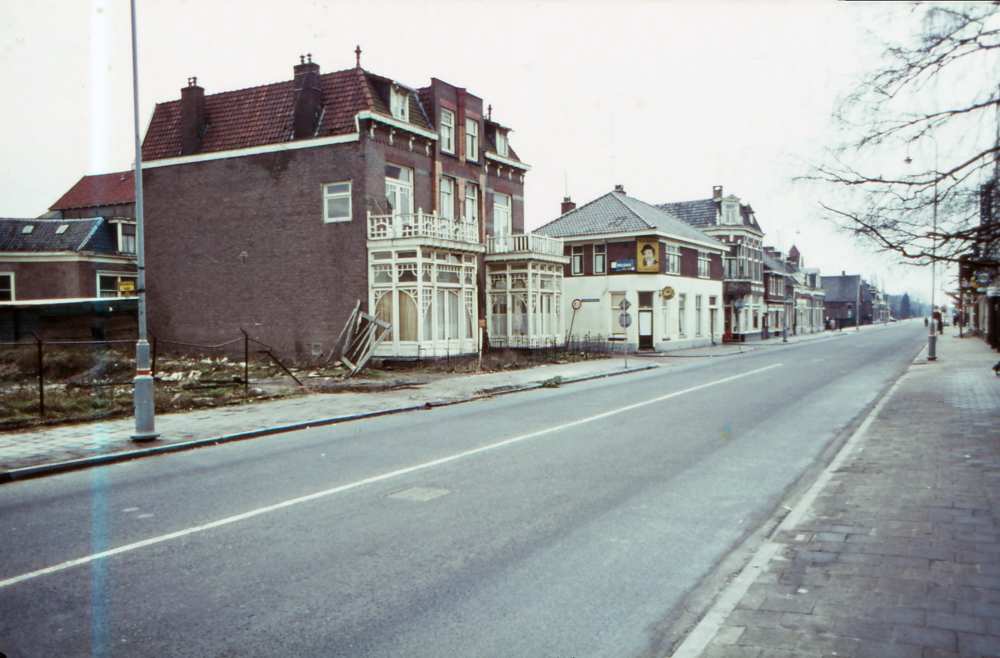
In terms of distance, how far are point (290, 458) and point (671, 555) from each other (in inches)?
237

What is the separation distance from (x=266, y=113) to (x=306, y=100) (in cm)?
226

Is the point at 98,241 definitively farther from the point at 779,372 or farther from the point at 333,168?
the point at 779,372

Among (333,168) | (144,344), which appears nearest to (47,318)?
(333,168)

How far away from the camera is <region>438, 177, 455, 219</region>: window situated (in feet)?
95.3

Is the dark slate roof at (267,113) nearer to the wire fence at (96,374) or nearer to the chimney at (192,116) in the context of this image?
the chimney at (192,116)

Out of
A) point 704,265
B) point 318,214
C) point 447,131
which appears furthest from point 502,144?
point 704,265

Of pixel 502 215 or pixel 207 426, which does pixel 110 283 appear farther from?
pixel 207 426

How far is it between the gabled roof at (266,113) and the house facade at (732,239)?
3235 centimetres

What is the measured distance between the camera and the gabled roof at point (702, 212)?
5425 centimetres

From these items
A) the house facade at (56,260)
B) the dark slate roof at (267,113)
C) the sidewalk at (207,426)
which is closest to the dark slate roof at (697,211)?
the dark slate roof at (267,113)

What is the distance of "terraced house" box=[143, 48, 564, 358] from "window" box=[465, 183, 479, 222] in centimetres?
19

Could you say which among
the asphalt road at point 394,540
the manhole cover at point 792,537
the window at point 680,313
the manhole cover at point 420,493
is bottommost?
the asphalt road at point 394,540

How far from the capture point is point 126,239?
41625mm

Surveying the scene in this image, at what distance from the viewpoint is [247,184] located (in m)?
27.4
